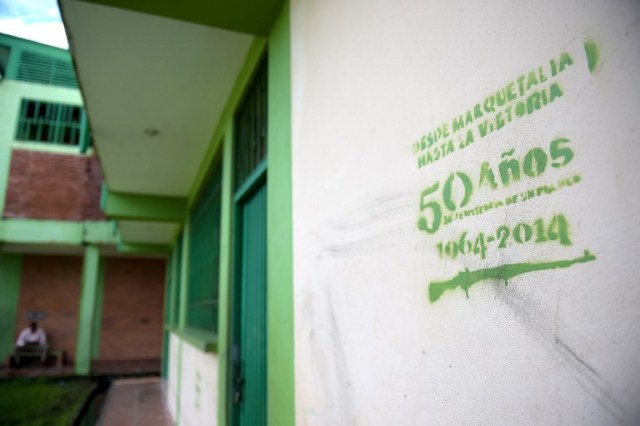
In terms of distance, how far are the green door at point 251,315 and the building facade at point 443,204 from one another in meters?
0.05

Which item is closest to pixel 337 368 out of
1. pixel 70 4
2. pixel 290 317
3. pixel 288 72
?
pixel 290 317

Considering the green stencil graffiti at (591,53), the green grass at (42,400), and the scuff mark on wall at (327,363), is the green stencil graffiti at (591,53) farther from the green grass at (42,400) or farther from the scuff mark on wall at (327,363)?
the green grass at (42,400)

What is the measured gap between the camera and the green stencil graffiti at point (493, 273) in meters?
0.75

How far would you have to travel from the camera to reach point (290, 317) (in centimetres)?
198

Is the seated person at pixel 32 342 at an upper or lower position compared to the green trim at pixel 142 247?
lower

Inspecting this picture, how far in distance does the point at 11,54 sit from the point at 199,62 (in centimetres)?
1226

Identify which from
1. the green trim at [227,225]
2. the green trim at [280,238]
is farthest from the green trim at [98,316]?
the green trim at [280,238]

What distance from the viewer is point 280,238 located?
7.17ft

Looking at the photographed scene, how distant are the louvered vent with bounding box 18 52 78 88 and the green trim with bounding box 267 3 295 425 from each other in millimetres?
12022

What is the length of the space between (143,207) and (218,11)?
17.4 ft

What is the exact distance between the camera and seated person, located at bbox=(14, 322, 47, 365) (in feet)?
40.1

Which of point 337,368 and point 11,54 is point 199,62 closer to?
point 337,368

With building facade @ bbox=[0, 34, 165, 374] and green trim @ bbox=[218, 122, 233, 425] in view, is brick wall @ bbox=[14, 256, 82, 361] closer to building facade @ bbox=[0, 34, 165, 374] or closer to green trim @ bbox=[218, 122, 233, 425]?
building facade @ bbox=[0, 34, 165, 374]

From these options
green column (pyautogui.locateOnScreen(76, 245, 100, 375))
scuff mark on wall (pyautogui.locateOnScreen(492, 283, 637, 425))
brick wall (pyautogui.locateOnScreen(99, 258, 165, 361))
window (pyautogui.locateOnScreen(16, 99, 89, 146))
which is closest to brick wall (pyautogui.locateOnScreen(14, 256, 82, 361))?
brick wall (pyautogui.locateOnScreen(99, 258, 165, 361))
